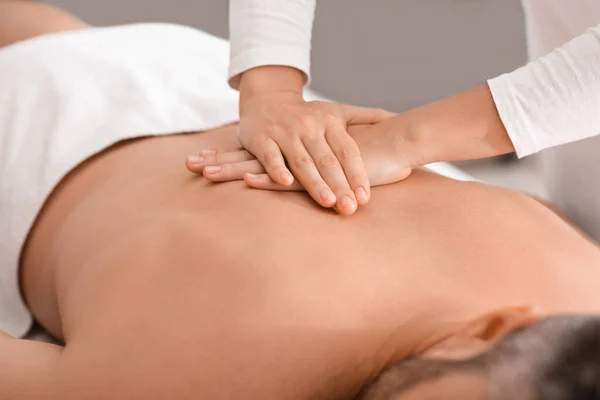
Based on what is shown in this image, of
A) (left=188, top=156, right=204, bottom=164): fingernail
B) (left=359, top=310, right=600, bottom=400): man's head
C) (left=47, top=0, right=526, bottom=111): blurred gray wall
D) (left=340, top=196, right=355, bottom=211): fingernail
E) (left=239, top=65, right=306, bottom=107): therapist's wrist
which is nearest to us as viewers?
(left=359, top=310, right=600, bottom=400): man's head

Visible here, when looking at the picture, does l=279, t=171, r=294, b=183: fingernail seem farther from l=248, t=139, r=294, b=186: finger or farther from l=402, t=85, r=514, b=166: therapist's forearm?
l=402, t=85, r=514, b=166: therapist's forearm

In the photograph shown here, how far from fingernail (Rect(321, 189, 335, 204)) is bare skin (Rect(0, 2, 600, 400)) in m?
0.02

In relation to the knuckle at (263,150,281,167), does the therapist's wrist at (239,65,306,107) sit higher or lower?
higher

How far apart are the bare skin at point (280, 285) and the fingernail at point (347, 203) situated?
0.7 inches

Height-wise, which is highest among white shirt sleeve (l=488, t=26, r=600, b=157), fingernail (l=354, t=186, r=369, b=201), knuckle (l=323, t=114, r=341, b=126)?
white shirt sleeve (l=488, t=26, r=600, b=157)

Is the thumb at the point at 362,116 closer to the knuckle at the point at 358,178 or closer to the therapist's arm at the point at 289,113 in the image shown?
the therapist's arm at the point at 289,113

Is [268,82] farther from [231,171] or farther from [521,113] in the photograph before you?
[521,113]

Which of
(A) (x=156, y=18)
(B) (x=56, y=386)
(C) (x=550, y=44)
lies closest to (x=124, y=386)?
(B) (x=56, y=386)

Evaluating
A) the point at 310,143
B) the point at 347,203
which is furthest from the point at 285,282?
the point at 310,143

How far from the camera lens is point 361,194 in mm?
851

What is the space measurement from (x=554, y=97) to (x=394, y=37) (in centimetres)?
106

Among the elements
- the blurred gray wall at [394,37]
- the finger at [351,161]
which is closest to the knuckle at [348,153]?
the finger at [351,161]

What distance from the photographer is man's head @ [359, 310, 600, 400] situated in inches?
19.3

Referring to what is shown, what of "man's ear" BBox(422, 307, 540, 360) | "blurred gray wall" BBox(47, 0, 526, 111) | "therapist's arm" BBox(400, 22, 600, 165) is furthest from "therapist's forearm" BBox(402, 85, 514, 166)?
"blurred gray wall" BBox(47, 0, 526, 111)
